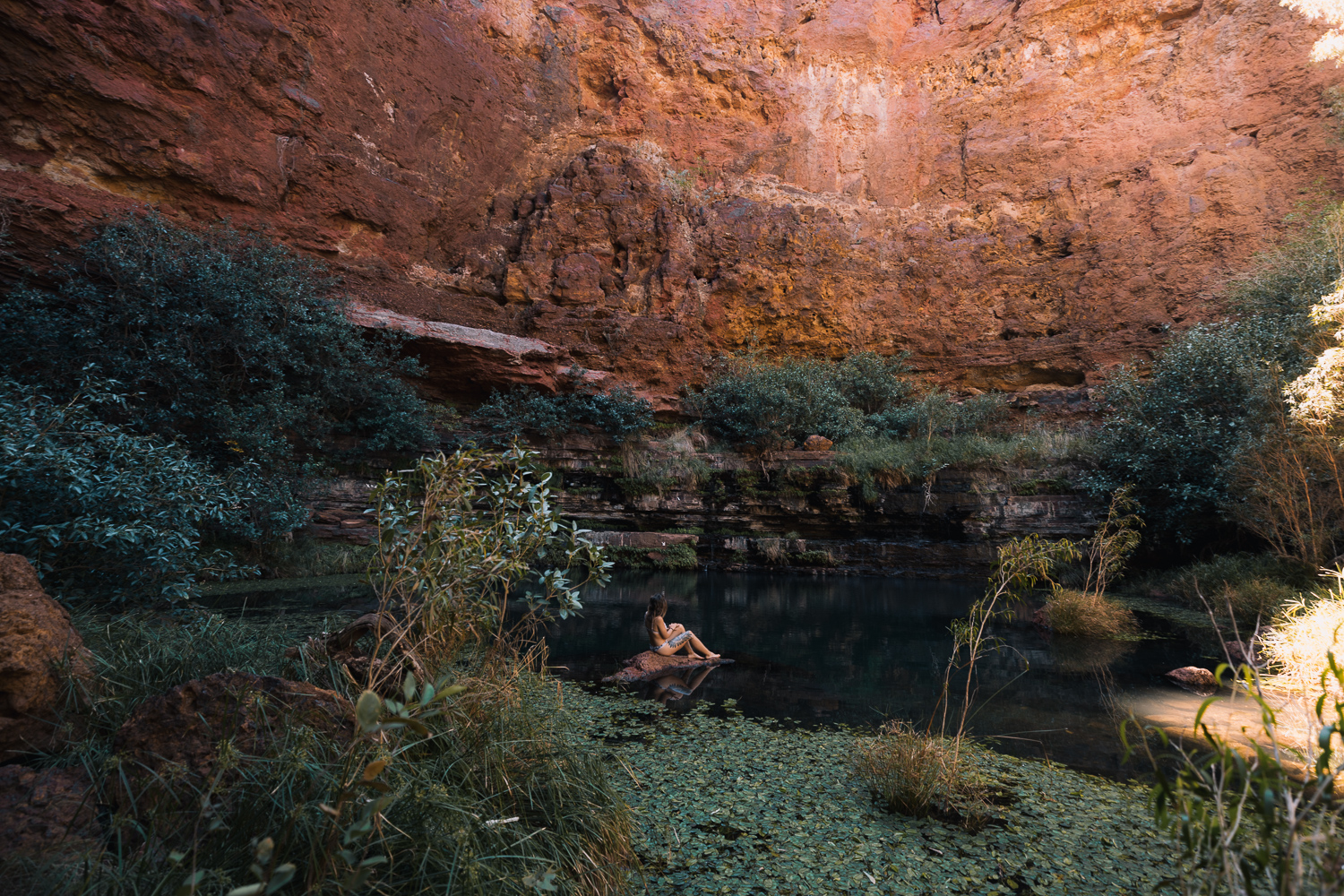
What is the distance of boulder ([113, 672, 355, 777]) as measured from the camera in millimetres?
2154

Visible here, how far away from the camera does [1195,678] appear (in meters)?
5.45

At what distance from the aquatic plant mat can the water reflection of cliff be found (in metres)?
0.74

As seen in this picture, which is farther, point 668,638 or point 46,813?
point 668,638

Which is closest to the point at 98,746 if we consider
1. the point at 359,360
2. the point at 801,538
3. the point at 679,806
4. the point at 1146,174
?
the point at 679,806

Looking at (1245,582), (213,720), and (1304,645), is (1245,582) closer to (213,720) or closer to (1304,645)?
(1304,645)

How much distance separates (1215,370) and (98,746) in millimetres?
15973

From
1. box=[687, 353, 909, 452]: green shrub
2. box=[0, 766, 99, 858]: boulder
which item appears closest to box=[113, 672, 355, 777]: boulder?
box=[0, 766, 99, 858]: boulder

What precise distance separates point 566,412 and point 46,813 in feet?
44.5

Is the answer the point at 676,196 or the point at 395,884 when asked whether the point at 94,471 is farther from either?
the point at 676,196

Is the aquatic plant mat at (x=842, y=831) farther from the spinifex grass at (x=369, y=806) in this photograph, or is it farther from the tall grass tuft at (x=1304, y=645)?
the tall grass tuft at (x=1304, y=645)


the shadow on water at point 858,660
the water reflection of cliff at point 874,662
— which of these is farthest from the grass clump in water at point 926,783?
the water reflection of cliff at point 874,662

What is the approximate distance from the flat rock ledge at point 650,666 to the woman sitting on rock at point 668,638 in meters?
0.07

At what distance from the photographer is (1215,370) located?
11.3 m

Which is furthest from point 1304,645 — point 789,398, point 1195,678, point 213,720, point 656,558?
point 789,398
